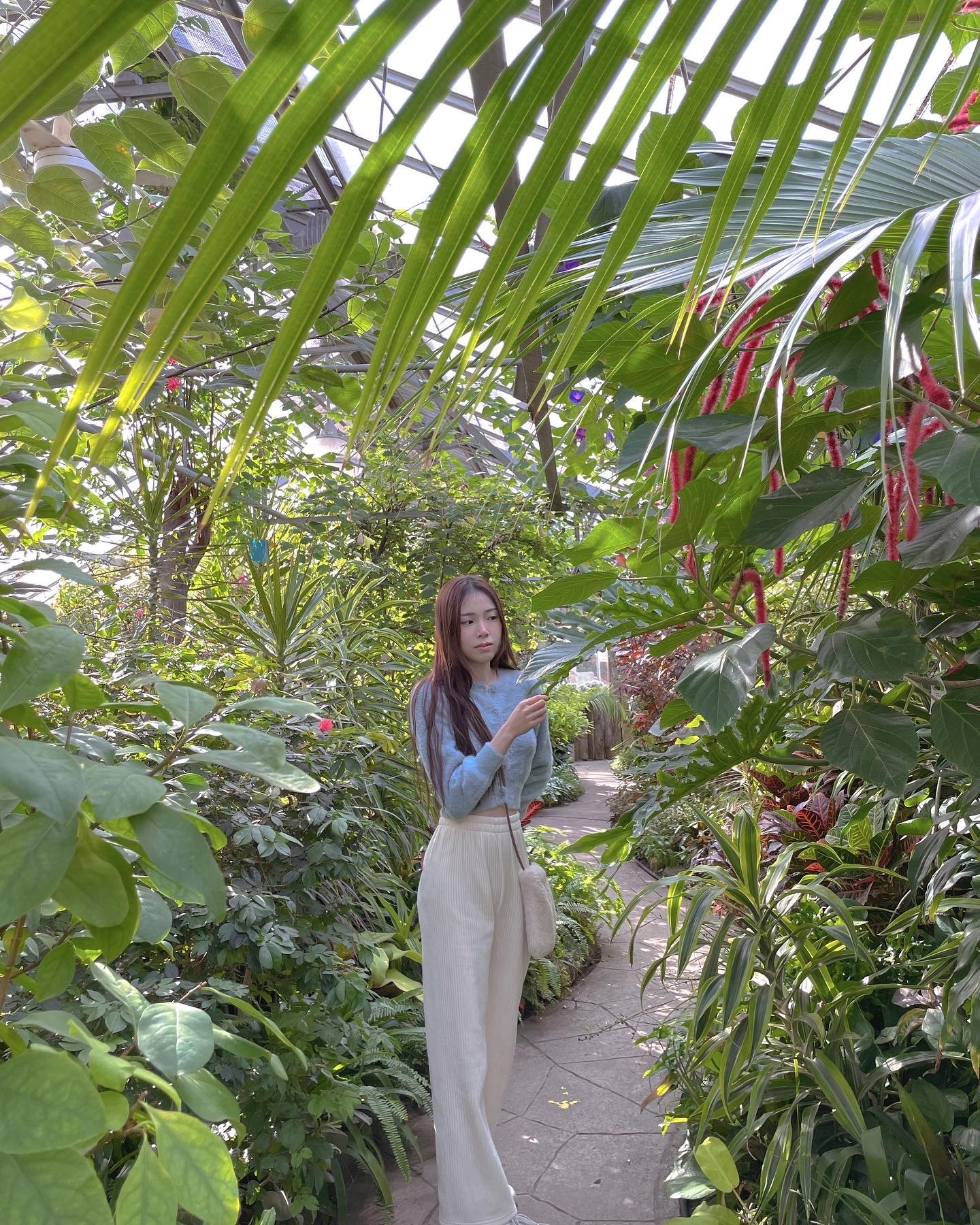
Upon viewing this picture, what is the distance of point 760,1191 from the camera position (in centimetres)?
184

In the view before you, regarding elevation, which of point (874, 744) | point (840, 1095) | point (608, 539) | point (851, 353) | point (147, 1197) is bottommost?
point (840, 1095)

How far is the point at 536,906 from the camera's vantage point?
8.61ft

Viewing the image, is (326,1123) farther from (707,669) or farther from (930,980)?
(707,669)

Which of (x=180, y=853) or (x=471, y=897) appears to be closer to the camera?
(x=180, y=853)

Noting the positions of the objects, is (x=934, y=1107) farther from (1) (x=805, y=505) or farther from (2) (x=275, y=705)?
(2) (x=275, y=705)

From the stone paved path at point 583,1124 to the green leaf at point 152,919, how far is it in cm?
202

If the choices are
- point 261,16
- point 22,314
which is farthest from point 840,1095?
point 261,16

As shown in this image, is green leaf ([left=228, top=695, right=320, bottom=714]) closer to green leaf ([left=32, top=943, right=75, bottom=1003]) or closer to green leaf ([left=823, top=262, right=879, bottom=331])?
green leaf ([left=32, top=943, right=75, bottom=1003])

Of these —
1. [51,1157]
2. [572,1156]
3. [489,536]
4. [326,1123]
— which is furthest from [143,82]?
[51,1157]

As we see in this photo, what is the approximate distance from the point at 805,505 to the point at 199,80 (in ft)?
3.00

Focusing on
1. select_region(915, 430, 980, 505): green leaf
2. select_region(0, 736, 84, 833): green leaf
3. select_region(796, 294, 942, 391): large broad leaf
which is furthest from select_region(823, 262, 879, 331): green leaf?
select_region(0, 736, 84, 833): green leaf

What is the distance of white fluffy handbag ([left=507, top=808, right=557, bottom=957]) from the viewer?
262 centimetres

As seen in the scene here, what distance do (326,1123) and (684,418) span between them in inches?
86.5

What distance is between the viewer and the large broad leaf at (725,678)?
83 centimetres
